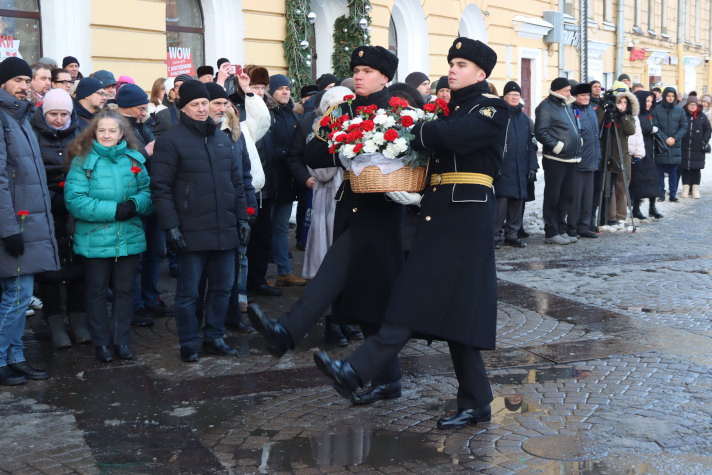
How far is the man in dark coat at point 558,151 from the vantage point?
1084 centimetres

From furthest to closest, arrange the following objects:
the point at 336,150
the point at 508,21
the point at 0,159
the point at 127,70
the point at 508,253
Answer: the point at 508,21 < the point at 127,70 < the point at 508,253 < the point at 0,159 < the point at 336,150

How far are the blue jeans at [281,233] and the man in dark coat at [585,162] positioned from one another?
4.58 meters

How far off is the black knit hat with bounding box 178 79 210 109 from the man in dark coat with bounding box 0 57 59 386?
98cm

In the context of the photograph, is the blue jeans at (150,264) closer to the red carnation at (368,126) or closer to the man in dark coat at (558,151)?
the red carnation at (368,126)

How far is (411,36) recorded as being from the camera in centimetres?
1828

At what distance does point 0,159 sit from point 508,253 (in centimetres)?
650

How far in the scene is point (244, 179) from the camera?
6.65 m

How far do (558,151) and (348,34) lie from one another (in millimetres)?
5871

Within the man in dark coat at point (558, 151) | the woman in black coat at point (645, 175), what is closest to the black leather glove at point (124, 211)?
the man in dark coat at point (558, 151)

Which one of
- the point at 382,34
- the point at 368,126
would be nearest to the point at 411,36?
the point at 382,34

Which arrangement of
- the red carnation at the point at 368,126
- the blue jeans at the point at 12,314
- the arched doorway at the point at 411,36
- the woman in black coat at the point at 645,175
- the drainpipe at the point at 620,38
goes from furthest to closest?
the drainpipe at the point at 620,38 → the arched doorway at the point at 411,36 → the woman in black coat at the point at 645,175 → the blue jeans at the point at 12,314 → the red carnation at the point at 368,126

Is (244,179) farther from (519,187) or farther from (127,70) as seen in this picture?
(127,70)

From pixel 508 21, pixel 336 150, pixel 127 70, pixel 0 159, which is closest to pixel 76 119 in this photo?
pixel 0 159

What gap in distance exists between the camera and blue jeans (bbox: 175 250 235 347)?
589 centimetres
